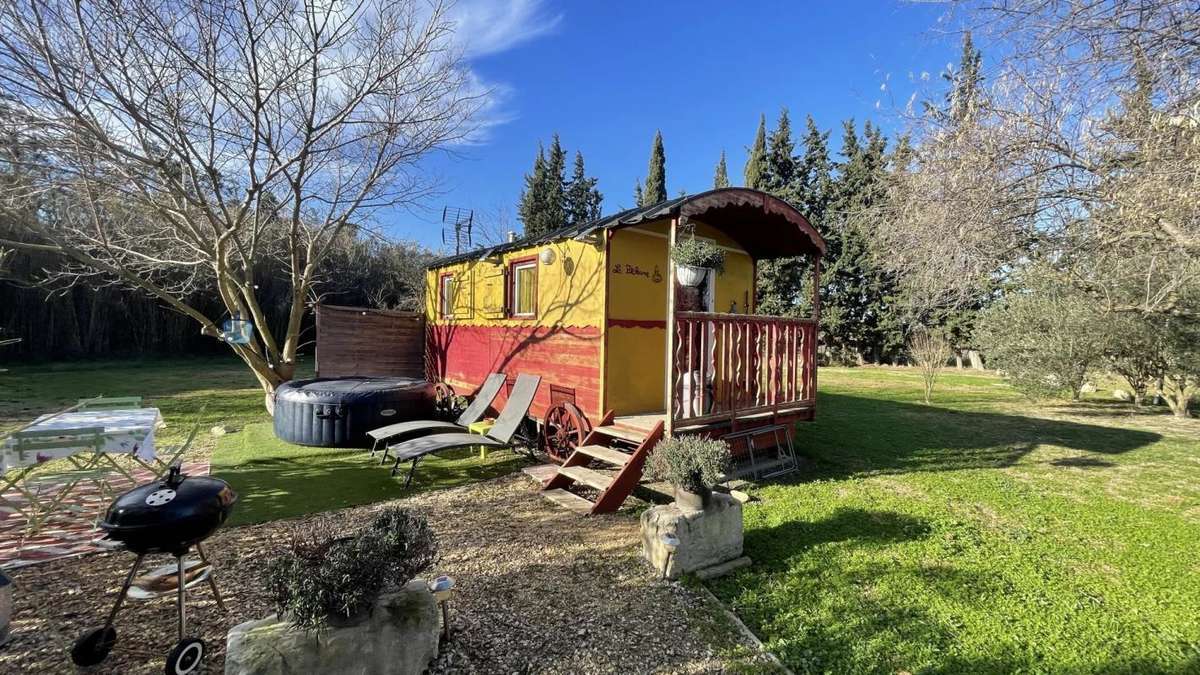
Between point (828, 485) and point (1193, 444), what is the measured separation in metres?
7.38

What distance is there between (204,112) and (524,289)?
4.38m

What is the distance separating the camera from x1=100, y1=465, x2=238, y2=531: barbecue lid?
212cm

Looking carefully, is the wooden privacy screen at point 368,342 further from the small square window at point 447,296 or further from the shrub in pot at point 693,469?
the shrub in pot at point 693,469

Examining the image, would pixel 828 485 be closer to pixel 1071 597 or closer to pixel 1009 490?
pixel 1009 490

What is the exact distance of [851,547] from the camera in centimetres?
371

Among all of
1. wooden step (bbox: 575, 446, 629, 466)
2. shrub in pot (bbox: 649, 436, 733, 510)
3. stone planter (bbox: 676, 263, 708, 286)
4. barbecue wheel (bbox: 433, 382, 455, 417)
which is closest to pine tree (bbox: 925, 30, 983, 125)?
stone planter (bbox: 676, 263, 708, 286)

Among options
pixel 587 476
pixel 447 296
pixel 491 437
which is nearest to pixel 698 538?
pixel 587 476

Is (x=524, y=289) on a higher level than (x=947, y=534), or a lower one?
higher

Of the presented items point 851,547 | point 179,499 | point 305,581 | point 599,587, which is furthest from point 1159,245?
point 179,499

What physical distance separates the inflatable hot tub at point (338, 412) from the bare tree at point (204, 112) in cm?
159

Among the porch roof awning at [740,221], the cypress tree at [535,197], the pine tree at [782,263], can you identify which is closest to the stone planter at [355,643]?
the porch roof awning at [740,221]

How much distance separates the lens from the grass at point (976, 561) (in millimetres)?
2580

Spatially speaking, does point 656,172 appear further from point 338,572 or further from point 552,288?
point 338,572

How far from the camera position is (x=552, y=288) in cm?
650
